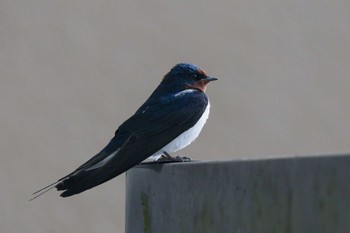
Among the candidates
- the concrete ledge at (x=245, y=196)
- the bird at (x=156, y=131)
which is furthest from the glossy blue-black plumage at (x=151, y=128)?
the concrete ledge at (x=245, y=196)

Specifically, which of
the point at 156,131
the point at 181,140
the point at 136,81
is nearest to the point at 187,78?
the point at 181,140

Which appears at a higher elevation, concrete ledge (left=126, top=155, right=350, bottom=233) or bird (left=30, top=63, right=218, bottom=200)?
bird (left=30, top=63, right=218, bottom=200)

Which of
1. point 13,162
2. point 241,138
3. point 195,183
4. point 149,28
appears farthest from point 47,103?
point 195,183

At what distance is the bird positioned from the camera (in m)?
3.77

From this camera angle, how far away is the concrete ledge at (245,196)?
1.91m

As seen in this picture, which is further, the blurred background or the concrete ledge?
the blurred background

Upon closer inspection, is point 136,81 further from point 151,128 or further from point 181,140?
point 151,128

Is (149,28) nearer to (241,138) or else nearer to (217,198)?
(241,138)

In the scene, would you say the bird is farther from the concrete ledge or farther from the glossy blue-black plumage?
the concrete ledge

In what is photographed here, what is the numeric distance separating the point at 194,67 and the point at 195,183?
2.49 meters

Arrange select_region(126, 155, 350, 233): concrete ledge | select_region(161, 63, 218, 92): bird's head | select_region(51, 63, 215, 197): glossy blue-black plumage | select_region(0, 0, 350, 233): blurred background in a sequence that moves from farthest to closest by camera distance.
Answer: select_region(0, 0, 350, 233): blurred background
select_region(161, 63, 218, 92): bird's head
select_region(51, 63, 215, 197): glossy blue-black plumage
select_region(126, 155, 350, 233): concrete ledge

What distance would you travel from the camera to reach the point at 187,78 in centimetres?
492

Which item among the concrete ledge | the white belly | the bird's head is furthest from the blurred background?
the concrete ledge

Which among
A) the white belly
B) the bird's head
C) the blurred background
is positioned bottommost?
the white belly
